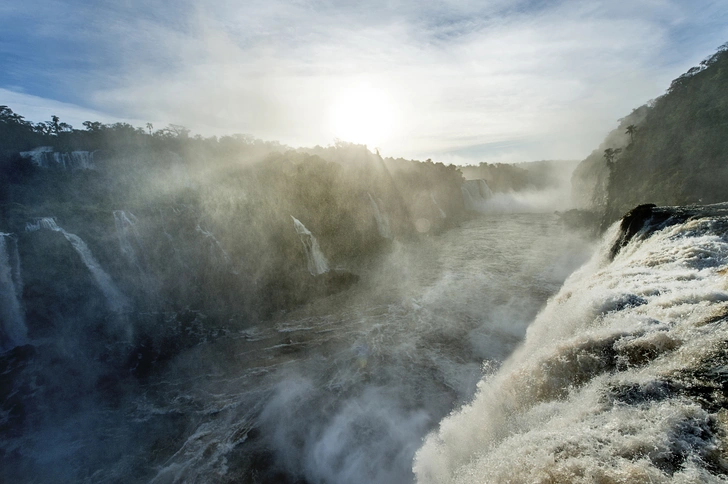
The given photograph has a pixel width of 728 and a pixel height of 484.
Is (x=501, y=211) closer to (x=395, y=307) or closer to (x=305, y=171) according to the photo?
(x=305, y=171)

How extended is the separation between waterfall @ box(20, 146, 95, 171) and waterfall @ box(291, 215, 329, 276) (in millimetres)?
24873

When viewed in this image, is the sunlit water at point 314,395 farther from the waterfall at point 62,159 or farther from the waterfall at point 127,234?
the waterfall at point 62,159

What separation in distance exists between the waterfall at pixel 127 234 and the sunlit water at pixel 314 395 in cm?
852

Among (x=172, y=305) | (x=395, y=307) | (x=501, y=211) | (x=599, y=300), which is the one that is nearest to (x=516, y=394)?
(x=599, y=300)

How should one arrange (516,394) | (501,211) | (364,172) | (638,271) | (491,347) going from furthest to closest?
(501,211)
(364,172)
(491,347)
(638,271)
(516,394)

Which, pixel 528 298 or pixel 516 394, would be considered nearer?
pixel 516 394

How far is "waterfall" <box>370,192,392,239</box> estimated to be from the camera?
40.6m

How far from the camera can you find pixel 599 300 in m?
9.11

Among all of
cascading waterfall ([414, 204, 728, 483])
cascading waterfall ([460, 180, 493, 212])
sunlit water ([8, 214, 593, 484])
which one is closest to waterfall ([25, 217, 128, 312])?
sunlit water ([8, 214, 593, 484])

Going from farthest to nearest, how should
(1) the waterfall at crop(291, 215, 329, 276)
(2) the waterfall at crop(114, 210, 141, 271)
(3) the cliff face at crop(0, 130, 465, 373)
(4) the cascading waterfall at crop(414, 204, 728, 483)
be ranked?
(1) the waterfall at crop(291, 215, 329, 276) → (2) the waterfall at crop(114, 210, 141, 271) → (3) the cliff face at crop(0, 130, 465, 373) → (4) the cascading waterfall at crop(414, 204, 728, 483)

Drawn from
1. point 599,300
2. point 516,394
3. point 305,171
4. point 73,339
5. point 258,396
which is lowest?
point 258,396

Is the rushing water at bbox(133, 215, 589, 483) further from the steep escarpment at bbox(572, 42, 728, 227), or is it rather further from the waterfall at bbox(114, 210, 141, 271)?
the steep escarpment at bbox(572, 42, 728, 227)

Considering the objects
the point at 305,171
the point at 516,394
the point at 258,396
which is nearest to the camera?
the point at 516,394

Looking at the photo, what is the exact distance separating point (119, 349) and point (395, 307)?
16.6 meters
